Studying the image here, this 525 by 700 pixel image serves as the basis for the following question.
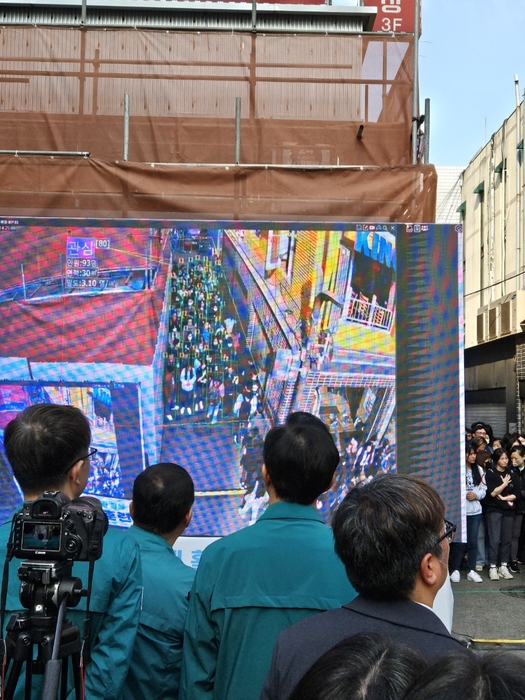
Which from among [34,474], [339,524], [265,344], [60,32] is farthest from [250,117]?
[339,524]

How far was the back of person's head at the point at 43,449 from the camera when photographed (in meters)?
2.19

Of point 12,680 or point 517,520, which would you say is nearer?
point 12,680

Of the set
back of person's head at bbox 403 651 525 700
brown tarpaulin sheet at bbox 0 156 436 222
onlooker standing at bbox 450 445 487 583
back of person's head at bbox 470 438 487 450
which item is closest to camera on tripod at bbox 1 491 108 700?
back of person's head at bbox 403 651 525 700

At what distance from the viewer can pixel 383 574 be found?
1598 millimetres

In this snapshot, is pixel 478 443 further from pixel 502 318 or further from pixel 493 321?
pixel 493 321

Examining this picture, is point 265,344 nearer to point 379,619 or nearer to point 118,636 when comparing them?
point 118,636

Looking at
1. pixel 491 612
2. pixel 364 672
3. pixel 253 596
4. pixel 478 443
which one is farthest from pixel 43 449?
pixel 478 443

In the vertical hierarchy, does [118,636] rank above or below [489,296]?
below

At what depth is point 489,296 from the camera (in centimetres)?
2094

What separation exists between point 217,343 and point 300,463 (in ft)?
8.44

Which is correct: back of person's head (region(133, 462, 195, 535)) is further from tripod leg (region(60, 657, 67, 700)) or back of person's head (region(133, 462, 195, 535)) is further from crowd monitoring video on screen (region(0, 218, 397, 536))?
crowd monitoring video on screen (region(0, 218, 397, 536))

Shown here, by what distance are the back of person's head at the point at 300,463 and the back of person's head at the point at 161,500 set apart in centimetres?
43

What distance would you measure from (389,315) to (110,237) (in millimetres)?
1879

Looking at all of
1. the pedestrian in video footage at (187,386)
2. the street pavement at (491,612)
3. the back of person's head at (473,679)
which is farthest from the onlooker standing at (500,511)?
the back of person's head at (473,679)
